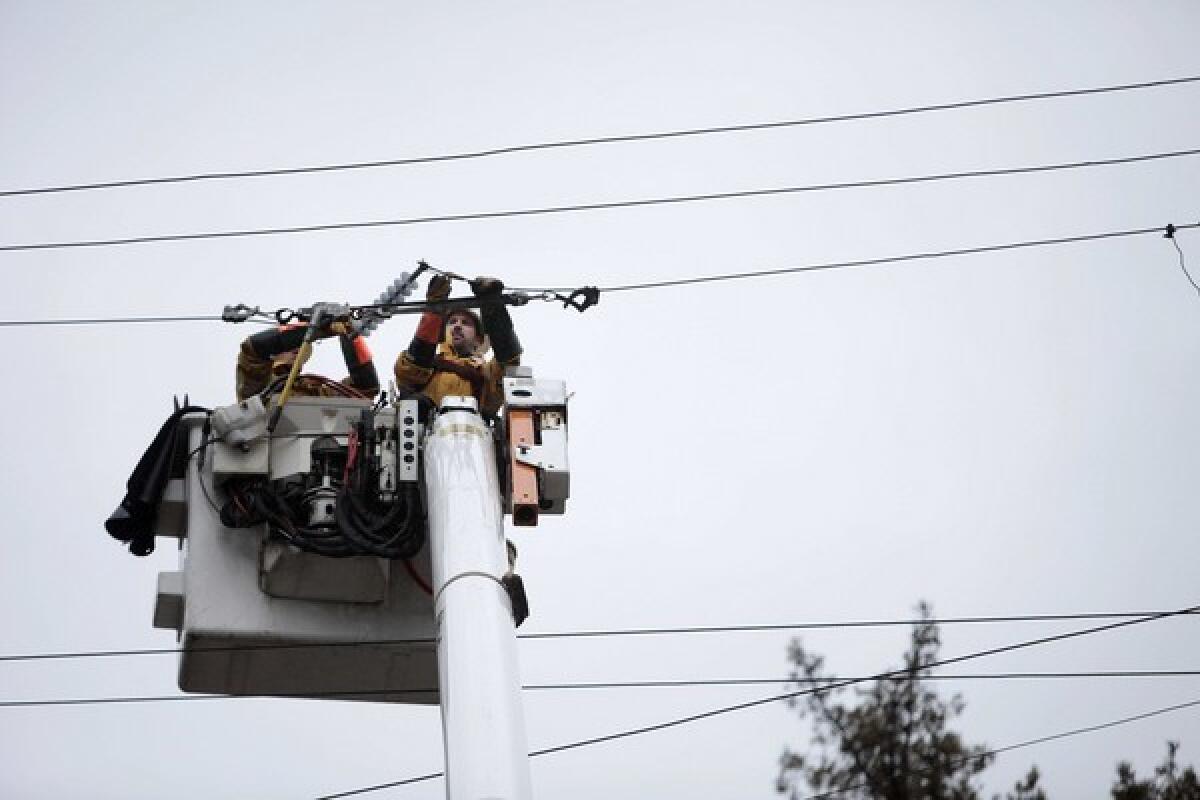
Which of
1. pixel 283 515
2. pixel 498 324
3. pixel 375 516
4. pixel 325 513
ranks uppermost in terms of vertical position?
pixel 498 324

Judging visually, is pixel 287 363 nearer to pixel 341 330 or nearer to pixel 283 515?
pixel 341 330

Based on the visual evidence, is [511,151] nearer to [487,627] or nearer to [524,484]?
[524,484]

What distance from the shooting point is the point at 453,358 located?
18109 millimetres

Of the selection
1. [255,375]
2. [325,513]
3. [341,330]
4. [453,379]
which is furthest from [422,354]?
[325,513]

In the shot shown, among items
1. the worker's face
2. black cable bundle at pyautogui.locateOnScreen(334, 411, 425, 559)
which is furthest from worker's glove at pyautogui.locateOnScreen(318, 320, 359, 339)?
black cable bundle at pyautogui.locateOnScreen(334, 411, 425, 559)

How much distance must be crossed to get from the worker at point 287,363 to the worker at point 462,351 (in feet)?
1.38

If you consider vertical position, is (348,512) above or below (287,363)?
below

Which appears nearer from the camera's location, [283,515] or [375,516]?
[375,516]

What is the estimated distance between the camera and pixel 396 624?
56.2 feet

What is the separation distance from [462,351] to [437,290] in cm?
98

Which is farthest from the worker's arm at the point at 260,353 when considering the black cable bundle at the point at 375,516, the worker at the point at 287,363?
the black cable bundle at the point at 375,516

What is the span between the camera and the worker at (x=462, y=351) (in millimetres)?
17078

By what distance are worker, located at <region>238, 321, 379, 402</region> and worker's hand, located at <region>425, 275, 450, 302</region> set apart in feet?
2.39

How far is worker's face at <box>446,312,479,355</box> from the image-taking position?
1830 cm
